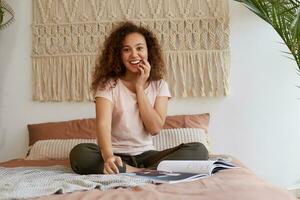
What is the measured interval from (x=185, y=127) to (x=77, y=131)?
662 mm

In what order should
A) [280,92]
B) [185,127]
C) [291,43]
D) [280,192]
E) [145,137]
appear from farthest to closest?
1. [280,92]
2. [185,127]
3. [291,43]
4. [145,137]
5. [280,192]

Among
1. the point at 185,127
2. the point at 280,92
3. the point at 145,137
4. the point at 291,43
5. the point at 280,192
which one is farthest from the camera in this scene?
the point at 280,92

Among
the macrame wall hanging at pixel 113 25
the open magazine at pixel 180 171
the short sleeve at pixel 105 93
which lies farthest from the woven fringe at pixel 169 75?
the open magazine at pixel 180 171

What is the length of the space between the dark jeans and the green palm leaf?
2.66 feet

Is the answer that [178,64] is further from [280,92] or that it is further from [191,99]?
[280,92]

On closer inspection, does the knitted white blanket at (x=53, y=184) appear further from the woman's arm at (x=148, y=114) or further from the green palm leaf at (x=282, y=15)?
the green palm leaf at (x=282, y=15)

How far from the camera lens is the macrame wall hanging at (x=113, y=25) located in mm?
2697

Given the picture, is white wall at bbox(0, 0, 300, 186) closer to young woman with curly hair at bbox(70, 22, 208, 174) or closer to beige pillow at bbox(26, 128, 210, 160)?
beige pillow at bbox(26, 128, 210, 160)

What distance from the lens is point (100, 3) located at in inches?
109

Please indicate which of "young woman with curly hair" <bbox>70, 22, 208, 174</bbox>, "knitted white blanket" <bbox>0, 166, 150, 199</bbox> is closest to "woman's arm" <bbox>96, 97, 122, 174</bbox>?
"young woman with curly hair" <bbox>70, 22, 208, 174</bbox>

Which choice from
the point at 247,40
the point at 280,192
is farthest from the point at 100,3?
the point at 280,192

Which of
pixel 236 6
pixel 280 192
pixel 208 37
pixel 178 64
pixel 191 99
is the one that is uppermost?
pixel 236 6

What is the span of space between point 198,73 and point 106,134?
117cm

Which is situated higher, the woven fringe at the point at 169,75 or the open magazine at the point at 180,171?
the woven fringe at the point at 169,75
